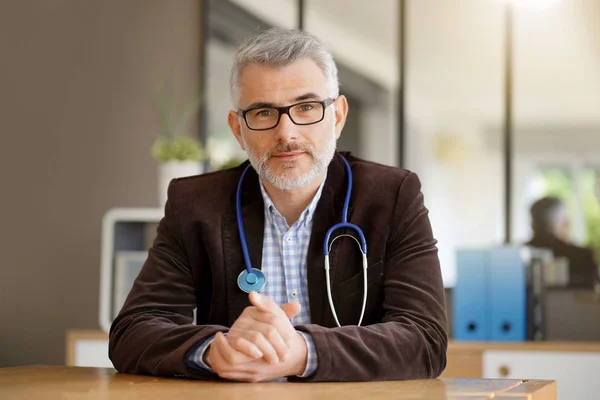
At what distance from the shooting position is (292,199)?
85.2 inches

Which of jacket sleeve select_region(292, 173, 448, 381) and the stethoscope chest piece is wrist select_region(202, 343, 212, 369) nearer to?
jacket sleeve select_region(292, 173, 448, 381)

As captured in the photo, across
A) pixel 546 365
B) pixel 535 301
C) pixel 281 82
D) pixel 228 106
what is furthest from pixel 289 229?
pixel 228 106

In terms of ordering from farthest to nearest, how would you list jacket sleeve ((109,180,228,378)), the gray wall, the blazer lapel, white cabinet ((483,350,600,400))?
the gray wall
white cabinet ((483,350,600,400))
the blazer lapel
jacket sleeve ((109,180,228,378))

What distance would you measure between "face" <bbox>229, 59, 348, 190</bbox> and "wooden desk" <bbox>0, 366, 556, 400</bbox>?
1.86 feet

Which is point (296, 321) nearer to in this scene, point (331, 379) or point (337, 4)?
point (331, 379)

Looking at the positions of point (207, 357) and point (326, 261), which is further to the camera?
point (326, 261)

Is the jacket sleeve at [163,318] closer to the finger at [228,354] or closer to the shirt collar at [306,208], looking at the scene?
the finger at [228,354]

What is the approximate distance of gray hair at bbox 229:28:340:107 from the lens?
2.07 meters

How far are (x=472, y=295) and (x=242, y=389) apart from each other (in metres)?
2.42

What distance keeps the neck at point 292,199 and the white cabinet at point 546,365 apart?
1.69 meters

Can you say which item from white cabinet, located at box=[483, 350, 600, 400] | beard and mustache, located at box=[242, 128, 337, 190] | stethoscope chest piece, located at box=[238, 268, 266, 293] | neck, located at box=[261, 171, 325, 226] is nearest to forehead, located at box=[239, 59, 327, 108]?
beard and mustache, located at box=[242, 128, 337, 190]

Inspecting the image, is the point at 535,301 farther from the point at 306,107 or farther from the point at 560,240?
the point at 306,107

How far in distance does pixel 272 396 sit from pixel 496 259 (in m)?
2.52

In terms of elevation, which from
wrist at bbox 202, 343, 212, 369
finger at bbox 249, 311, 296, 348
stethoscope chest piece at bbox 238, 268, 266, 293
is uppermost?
stethoscope chest piece at bbox 238, 268, 266, 293
